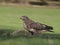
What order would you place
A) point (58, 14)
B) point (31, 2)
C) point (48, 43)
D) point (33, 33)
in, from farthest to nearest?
point (31, 2) → point (58, 14) → point (33, 33) → point (48, 43)

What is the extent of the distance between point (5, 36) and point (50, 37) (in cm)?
114

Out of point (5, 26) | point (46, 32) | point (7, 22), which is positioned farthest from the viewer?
point (7, 22)

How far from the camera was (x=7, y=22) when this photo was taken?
9.23 m

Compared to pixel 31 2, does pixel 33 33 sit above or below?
above

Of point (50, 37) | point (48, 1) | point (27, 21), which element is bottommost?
point (48, 1)

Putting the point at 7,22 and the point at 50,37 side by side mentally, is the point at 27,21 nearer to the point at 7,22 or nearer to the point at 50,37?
the point at 50,37

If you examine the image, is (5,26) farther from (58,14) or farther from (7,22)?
(58,14)

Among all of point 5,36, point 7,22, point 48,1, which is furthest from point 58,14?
point 5,36

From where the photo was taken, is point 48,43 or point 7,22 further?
point 7,22

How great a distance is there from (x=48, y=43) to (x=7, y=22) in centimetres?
313

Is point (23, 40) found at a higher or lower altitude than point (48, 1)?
higher

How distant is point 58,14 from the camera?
1171 cm

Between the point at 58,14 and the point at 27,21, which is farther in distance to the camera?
the point at 58,14

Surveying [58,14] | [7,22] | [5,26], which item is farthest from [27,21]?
[58,14]
